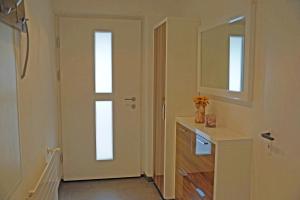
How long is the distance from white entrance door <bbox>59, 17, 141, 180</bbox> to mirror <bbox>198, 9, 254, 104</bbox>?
44.8 inches

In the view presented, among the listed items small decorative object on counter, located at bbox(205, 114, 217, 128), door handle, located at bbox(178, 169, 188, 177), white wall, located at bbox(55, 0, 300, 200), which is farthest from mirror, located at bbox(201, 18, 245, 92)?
door handle, located at bbox(178, 169, 188, 177)

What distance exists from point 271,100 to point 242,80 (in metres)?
0.42

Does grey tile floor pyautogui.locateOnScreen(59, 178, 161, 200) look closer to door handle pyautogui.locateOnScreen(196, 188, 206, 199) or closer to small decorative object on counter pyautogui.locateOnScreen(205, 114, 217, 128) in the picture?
door handle pyautogui.locateOnScreen(196, 188, 206, 199)

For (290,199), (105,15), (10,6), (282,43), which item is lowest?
(290,199)

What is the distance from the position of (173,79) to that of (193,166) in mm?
965

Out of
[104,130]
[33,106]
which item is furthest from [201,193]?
[104,130]

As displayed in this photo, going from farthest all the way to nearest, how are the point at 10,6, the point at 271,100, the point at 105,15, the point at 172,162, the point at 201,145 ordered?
1. the point at 105,15
2. the point at 172,162
3. the point at 201,145
4. the point at 271,100
5. the point at 10,6

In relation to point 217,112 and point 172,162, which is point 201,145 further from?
point 172,162

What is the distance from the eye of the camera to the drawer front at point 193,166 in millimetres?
2232

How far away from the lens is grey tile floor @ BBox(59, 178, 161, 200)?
332cm

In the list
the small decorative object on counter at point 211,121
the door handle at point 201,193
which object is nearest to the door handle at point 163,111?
the small decorative object on counter at point 211,121

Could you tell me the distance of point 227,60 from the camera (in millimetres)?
2492

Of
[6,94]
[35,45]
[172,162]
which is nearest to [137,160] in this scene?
[172,162]

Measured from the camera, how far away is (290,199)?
1.65 meters
